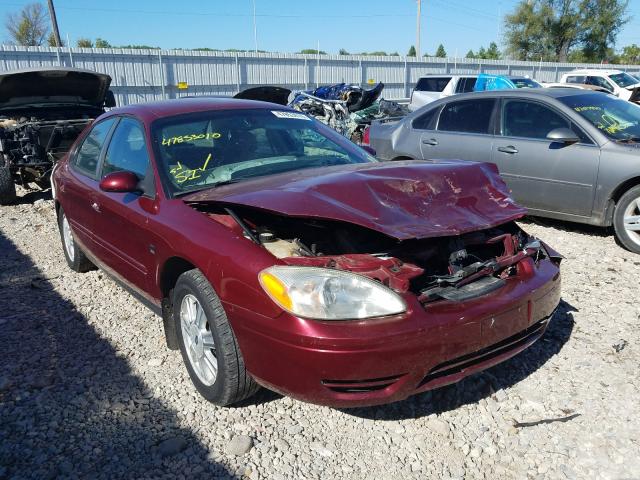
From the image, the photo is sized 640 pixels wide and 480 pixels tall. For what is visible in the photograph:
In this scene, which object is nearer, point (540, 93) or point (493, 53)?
point (540, 93)

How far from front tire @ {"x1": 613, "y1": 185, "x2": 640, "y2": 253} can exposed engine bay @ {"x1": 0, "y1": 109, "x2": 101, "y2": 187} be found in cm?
717

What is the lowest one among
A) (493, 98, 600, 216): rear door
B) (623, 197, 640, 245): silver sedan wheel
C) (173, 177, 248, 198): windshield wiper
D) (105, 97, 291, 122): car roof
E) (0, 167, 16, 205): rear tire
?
(0, 167, 16, 205): rear tire

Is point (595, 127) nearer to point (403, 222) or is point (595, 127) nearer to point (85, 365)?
point (403, 222)

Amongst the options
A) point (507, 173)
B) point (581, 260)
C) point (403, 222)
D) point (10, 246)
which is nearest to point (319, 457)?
point (403, 222)

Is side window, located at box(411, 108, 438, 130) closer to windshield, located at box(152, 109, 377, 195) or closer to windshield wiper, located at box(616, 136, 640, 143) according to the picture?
windshield wiper, located at box(616, 136, 640, 143)

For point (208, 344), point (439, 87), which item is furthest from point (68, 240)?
point (439, 87)

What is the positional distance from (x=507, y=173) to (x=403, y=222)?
154 inches

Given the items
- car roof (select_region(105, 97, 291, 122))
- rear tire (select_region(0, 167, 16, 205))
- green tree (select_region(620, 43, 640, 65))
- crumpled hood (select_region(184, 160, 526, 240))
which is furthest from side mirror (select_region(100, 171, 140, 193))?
green tree (select_region(620, 43, 640, 65))

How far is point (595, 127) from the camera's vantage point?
5.45m

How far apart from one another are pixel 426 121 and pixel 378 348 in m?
5.28

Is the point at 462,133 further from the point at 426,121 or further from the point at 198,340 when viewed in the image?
the point at 198,340

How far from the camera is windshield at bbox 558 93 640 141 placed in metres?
5.48

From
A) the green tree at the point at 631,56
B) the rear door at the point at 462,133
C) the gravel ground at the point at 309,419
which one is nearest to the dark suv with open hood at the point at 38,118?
the gravel ground at the point at 309,419

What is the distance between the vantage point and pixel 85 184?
4168mm
